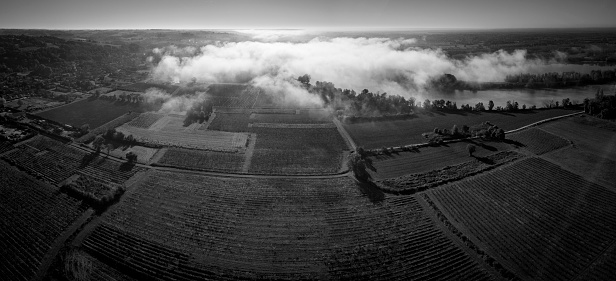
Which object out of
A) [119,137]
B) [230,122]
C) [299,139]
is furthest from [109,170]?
[299,139]

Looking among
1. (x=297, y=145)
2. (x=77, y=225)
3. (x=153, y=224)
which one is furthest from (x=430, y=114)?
(x=77, y=225)

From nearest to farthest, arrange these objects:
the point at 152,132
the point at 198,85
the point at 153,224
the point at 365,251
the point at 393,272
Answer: the point at 393,272 → the point at 365,251 → the point at 153,224 → the point at 152,132 → the point at 198,85

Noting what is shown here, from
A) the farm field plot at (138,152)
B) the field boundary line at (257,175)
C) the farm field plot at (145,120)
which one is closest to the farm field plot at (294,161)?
the field boundary line at (257,175)

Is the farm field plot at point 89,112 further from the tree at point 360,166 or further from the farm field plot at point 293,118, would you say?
the tree at point 360,166

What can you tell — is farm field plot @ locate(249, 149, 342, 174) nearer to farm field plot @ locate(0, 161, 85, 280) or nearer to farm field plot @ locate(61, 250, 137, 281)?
farm field plot @ locate(61, 250, 137, 281)

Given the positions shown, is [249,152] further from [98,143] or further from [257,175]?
[98,143]

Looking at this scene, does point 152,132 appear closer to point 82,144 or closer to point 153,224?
point 82,144

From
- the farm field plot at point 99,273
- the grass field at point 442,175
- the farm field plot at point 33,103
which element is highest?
the farm field plot at point 33,103
